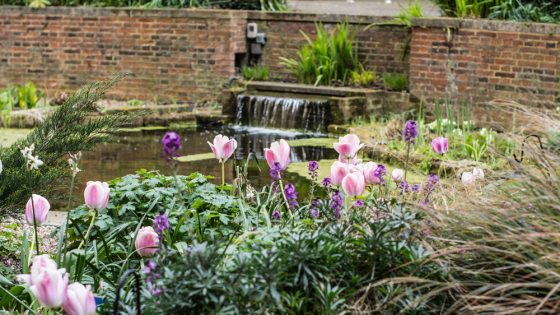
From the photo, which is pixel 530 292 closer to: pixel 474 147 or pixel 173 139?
pixel 173 139

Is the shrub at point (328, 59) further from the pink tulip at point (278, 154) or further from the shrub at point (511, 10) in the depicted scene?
the pink tulip at point (278, 154)

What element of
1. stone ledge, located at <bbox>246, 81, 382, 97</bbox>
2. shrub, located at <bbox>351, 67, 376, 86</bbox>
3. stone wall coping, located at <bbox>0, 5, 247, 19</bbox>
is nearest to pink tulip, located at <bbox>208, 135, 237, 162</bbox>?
stone ledge, located at <bbox>246, 81, 382, 97</bbox>

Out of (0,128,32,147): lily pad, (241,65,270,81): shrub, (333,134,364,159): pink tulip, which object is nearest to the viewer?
(333,134,364,159): pink tulip

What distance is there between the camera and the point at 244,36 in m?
14.6

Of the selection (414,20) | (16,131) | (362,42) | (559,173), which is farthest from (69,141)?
(362,42)

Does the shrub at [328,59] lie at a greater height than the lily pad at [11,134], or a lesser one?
greater

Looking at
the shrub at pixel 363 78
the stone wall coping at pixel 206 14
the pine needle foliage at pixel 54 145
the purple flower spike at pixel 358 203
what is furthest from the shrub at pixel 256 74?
the purple flower spike at pixel 358 203

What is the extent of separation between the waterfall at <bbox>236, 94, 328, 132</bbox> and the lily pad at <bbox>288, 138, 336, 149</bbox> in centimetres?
69

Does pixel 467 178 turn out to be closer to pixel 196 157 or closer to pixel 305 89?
pixel 196 157

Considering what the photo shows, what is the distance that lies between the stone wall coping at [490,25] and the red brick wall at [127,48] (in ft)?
9.94

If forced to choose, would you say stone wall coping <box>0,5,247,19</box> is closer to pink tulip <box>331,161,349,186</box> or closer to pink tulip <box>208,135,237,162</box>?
pink tulip <box>208,135,237,162</box>

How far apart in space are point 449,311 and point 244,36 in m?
11.4

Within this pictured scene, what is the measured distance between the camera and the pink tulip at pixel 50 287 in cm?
322

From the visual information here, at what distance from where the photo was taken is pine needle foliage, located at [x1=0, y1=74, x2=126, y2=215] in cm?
509
